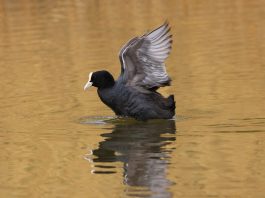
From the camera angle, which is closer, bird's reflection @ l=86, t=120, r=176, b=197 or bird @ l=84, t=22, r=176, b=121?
bird's reflection @ l=86, t=120, r=176, b=197

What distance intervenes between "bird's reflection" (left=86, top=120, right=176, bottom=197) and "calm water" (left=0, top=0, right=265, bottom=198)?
0.01 metres

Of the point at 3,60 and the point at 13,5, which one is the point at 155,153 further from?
the point at 13,5

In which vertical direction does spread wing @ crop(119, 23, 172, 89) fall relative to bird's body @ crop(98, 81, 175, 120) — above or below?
above

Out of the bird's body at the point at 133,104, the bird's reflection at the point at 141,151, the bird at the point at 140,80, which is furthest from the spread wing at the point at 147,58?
the bird's reflection at the point at 141,151

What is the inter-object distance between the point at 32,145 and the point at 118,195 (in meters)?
2.65

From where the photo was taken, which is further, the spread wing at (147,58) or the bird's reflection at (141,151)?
the spread wing at (147,58)

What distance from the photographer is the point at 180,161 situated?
31.2 ft

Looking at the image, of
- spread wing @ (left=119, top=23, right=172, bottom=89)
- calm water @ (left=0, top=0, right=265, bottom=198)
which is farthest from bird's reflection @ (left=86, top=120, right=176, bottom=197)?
spread wing @ (left=119, top=23, right=172, bottom=89)

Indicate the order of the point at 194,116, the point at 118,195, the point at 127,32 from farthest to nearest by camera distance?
1. the point at 127,32
2. the point at 194,116
3. the point at 118,195

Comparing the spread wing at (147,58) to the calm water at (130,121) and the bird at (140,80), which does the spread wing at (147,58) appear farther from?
the calm water at (130,121)

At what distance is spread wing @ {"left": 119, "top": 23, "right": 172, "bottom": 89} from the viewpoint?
12000 mm

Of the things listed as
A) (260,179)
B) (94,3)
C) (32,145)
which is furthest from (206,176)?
(94,3)

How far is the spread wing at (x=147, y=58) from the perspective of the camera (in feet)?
39.4

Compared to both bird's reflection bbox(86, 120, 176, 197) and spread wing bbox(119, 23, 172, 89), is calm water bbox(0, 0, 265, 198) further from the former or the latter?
spread wing bbox(119, 23, 172, 89)
